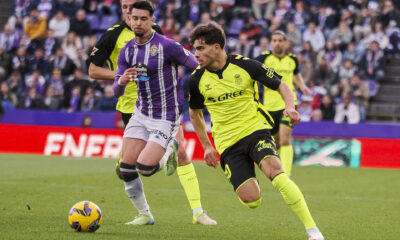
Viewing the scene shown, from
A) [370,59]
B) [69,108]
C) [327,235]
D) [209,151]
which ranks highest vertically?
[209,151]

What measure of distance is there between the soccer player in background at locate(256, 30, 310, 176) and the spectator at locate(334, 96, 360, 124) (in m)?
5.66

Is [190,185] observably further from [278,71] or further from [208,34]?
[278,71]

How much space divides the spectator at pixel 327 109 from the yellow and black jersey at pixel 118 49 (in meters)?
11.2

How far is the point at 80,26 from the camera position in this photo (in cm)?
2427

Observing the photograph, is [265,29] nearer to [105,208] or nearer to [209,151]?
[105,208]

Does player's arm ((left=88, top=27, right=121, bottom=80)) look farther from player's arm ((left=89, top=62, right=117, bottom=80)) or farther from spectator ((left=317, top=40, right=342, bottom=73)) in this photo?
spectator ((left=317, top=40, right=342, bottom=73))

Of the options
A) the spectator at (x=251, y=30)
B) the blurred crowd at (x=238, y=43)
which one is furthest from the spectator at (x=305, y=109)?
the spectator at (x=251, y=30)

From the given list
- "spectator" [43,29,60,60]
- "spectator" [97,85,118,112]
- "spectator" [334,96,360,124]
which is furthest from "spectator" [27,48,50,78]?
"spectator" [334,96,360,124]

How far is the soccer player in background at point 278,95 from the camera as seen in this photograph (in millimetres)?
12953

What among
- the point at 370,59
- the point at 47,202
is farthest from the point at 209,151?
the point at 370,59

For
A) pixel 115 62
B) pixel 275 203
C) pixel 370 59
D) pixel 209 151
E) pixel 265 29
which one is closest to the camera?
pixel 209 151

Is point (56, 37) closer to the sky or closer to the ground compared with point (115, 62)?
closer to the ground

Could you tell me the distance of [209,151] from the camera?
7.28 metres

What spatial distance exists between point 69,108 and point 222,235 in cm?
1479
